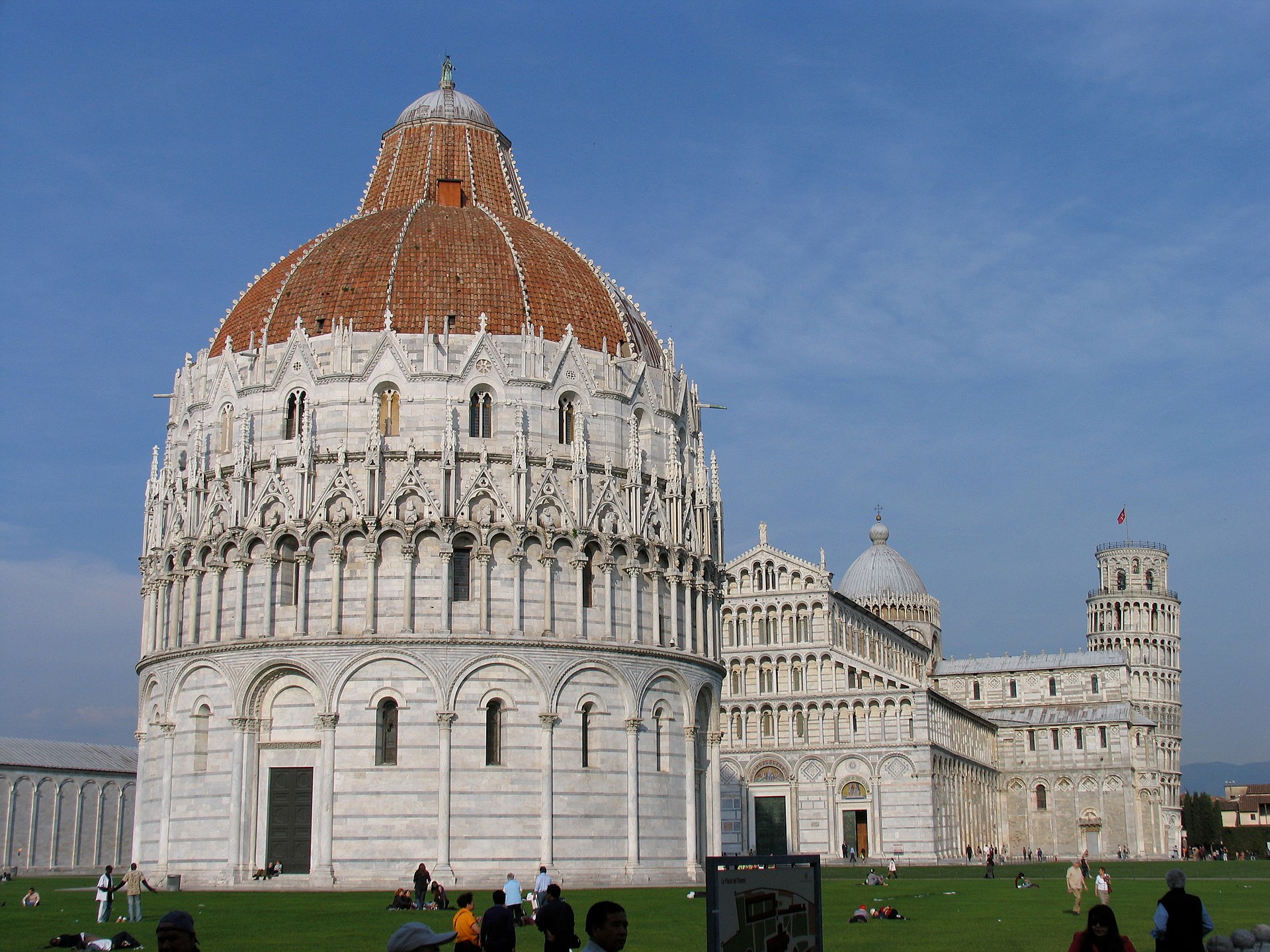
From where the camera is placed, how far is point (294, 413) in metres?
50.4

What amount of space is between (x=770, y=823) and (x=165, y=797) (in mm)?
52628

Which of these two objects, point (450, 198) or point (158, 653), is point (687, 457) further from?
point (158, 653)

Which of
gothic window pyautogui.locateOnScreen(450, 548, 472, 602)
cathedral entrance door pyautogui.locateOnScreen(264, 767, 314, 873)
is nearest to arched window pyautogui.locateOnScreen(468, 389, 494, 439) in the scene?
gothic window pyautogui.locateOnScreen(450, 548, 472, 602)

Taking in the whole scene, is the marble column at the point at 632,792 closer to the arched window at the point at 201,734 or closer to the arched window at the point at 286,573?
the arched window at the point at 286,573

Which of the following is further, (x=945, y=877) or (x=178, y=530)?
(x=945, y=877)

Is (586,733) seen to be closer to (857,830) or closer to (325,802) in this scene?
(325,802)

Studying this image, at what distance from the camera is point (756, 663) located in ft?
320

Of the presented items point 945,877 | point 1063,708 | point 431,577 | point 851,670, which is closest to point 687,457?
point 431,577

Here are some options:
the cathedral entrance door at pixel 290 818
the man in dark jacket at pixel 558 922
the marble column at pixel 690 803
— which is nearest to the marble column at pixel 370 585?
the cathedral entrance door at pixel 290 818

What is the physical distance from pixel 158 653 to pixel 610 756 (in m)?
16.3

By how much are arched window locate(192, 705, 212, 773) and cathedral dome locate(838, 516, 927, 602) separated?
87.2m

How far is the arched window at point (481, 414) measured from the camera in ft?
163

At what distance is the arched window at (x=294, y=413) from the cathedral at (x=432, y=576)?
0.14 meters

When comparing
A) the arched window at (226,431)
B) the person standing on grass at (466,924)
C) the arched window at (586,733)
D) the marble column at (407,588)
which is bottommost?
the person standing on grass at (466,924)
